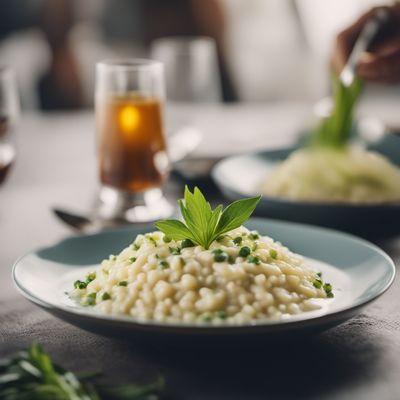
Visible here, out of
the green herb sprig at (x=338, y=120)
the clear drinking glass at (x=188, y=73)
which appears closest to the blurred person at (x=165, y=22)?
the clear drinking glass at (x=188, y=73)

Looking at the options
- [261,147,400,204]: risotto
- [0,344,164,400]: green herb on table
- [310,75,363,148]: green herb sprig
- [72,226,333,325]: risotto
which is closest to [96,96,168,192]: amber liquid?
[261,147,400,204]: risotto

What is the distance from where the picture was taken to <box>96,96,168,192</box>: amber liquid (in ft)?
7.87

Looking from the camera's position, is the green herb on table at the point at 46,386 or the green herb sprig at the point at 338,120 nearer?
the green herb on table at the point at 46,386

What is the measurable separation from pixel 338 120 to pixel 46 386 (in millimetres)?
1602

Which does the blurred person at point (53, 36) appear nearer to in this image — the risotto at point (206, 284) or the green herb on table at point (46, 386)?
the risotto at point (206, 284)

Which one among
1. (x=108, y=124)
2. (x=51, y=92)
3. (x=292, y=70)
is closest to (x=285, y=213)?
(x=108, y=124)

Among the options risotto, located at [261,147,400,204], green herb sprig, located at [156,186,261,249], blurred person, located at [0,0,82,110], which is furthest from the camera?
blurred person, located at [0,0,82,110]

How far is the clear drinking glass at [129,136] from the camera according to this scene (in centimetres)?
238

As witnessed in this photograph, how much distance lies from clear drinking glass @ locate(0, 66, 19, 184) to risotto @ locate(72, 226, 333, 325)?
0.99 m

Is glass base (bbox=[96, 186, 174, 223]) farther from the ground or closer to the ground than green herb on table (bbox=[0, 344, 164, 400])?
closer to the ground

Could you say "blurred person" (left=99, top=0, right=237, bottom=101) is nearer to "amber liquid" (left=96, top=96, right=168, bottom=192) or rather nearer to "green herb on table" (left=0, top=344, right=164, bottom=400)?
"amber liquid" (left=96, top=96, right=168, bottom=192)

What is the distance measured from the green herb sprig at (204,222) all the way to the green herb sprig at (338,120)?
109 cm

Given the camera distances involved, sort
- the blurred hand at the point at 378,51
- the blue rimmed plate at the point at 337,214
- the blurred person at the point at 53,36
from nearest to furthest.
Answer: the blue rimmed plate at the point at 337,214, the blurred hand at the point at 378,51, the blurred person at the point at 53,36

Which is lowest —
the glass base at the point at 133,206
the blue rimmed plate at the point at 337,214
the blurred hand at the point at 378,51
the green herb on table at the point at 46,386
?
the glass base at the point at 133,206
